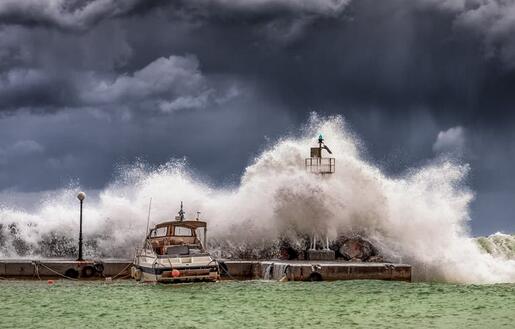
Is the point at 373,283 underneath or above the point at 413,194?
underneath

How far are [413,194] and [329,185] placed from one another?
5144 millimetres

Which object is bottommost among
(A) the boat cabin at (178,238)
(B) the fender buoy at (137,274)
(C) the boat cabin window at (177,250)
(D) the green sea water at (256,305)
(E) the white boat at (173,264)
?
(D) the green sea water at (256,305)

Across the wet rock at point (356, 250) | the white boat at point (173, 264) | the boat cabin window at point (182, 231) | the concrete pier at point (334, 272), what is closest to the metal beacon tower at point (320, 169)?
the wet rock at point (356, 250)

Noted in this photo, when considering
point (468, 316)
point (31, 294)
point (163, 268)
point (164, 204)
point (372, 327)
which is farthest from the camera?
point (164, 204)

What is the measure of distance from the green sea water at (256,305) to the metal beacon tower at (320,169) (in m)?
5.78

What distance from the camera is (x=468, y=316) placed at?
21469 millimetres

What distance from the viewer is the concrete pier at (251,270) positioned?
3033 cm

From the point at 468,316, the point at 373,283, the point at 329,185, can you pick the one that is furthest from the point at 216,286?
the point at 329,185

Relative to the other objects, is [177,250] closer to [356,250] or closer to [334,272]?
[334,272]

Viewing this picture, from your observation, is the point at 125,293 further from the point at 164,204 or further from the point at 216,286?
the point at 164,204

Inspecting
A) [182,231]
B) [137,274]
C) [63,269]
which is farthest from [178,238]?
[63,269]

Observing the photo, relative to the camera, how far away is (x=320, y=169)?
40.3 metres

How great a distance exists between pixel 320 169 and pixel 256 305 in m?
16.8

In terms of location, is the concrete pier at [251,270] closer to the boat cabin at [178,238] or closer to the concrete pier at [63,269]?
the concrete pier at [63,269]
